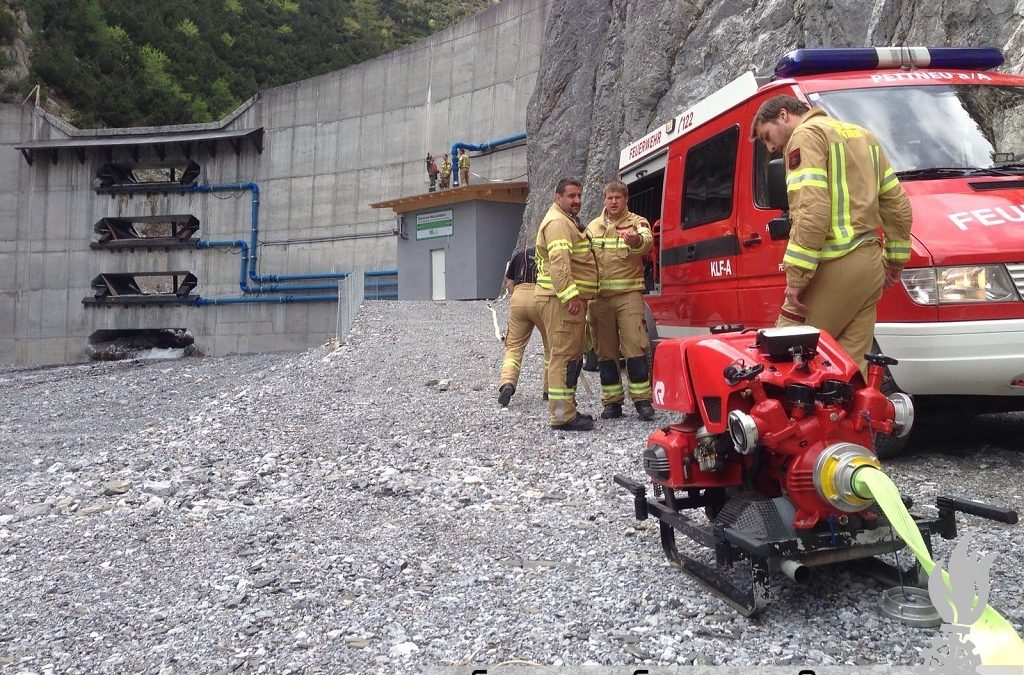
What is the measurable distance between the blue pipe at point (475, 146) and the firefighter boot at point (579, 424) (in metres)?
21.5

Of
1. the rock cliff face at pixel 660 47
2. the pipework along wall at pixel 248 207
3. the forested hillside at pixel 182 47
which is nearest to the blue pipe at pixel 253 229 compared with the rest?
the pipework along wall at pixel 248 207

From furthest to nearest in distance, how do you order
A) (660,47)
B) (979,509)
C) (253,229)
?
(253,229) → (660,47) → (979,509)

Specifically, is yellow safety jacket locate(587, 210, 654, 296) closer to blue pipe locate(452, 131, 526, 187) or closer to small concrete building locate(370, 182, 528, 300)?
small concrete building locate(370, 182, 528, 300)

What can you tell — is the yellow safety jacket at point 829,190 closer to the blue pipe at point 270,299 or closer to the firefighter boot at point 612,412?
the firefighter boot at point 612,412

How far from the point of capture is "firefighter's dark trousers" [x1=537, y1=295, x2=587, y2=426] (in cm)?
604

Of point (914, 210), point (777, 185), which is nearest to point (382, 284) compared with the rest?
point (777, 185)

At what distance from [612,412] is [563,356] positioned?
0.77 metres

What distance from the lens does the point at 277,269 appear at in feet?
107

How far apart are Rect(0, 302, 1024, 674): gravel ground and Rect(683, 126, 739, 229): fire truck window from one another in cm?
165

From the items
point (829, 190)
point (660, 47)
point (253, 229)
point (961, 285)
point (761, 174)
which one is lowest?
point (961, 285)

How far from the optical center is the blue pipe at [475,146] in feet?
87.6

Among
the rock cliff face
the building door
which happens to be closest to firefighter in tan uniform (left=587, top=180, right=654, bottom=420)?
the rock cliff face

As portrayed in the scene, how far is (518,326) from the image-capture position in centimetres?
719

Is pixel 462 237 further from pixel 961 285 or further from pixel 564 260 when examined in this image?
pixel 961 285
